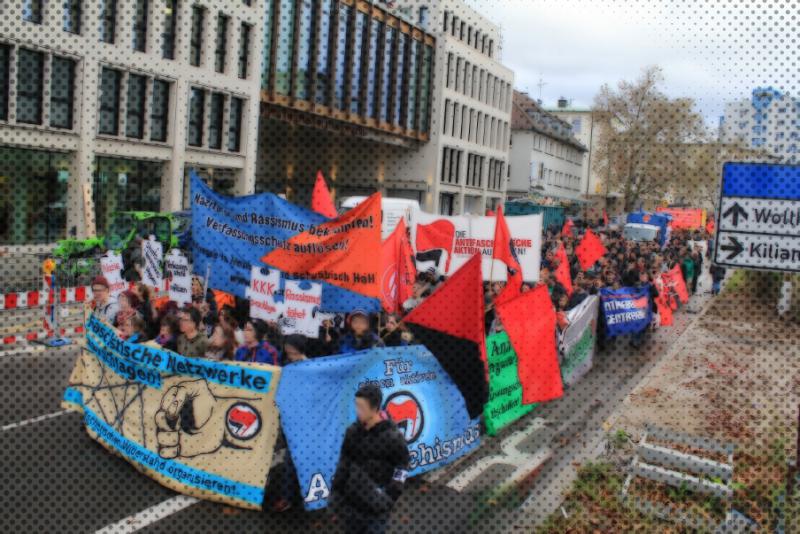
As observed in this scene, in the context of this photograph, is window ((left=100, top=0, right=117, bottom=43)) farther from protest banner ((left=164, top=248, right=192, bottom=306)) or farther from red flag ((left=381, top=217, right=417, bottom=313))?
red flag ((left=381, top=217, right=417, bottom=313))

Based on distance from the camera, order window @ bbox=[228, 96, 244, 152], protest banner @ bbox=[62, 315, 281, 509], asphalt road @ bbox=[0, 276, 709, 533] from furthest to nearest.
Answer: window @ bbox=[228, 96, 244, 152], protest banner @ bbox=[62, 315, 281, 509], asphalt road @ bbox=[0, 276, 709, 533]

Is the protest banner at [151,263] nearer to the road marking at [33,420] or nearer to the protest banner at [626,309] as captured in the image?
the road marking at [33,420]

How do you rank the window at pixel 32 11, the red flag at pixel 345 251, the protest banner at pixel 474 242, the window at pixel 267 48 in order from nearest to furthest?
the red flag at pixel 345 251, the protest banner at pixel 474 242, the window at pixel 32 11, the window at pixel 267 48

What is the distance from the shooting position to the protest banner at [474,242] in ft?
38.3

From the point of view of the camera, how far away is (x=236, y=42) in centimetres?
3103

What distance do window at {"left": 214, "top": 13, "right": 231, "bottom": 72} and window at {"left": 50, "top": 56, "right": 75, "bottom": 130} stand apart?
25.1 ft

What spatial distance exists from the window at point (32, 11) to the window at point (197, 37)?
7.49 m

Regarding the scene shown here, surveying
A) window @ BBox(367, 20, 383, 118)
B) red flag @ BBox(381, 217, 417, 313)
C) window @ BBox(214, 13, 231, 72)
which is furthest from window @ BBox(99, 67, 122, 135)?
red flag @ BBox(381, 217, 417, 313)

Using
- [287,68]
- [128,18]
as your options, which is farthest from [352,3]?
[128,18]

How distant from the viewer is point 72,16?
22891 millimetres

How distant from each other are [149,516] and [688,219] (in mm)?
39437

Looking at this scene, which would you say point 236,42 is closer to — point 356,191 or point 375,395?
point 356,191

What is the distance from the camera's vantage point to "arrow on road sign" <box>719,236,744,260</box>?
4.05m

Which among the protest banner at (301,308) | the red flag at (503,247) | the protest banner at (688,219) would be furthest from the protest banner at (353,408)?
the protest banner at (688,219)
